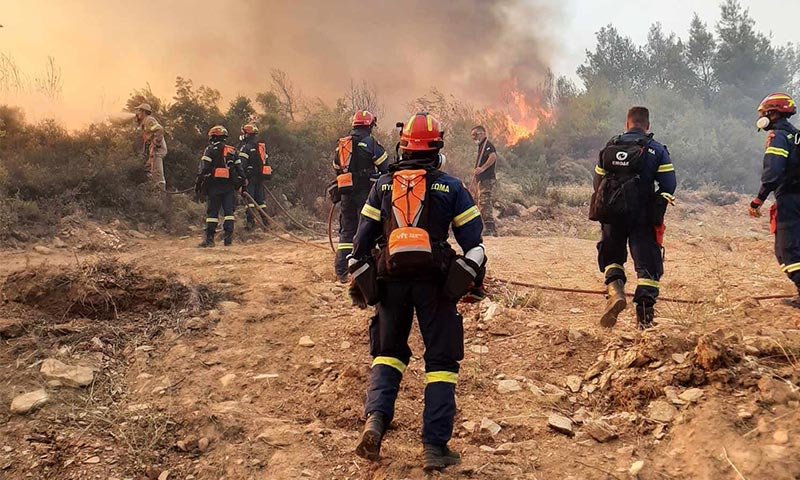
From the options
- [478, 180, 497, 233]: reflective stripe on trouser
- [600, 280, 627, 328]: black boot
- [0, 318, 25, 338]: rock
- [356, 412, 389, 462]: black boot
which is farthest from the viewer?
[478, 180, 497, 233]: reflective stripe on trouser

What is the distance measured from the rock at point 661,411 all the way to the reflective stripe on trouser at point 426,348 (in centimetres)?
113

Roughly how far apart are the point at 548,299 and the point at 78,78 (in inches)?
538

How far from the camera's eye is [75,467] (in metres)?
2.79

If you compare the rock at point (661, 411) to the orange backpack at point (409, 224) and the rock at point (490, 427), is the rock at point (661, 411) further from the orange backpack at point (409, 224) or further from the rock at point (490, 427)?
the orange backpack at point (409, 224)

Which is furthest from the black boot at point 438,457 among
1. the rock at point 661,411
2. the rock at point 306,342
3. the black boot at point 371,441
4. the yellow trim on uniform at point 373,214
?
the rock at point 306,342

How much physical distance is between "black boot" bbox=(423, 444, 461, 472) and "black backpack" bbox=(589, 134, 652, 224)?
2.57 meters

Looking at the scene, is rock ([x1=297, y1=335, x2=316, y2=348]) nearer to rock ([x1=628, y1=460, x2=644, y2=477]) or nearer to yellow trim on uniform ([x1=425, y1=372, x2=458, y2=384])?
yellow trim on uniform ([x1=425, y1=372, x2=458, y2=384])

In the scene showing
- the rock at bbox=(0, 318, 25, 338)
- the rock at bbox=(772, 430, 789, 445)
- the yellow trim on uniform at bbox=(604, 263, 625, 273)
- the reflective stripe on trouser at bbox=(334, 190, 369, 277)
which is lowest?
the rock at bbox=(772, 430, 789, 445)

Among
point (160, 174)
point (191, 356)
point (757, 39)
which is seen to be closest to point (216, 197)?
point (160, 174)

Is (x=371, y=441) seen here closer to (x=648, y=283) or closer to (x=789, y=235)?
(x=648, y=283)

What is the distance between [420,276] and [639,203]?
7.85ft

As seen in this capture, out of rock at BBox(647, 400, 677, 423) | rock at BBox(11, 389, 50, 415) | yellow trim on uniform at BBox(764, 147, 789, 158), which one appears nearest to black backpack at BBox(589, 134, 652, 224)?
yellow trim on uniform at BBox(764, 147, 789, 158)

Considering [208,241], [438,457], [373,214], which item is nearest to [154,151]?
[208,241]

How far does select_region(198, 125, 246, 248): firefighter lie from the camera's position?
884 cm
